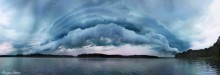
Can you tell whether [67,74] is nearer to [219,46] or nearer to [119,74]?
[119,74]

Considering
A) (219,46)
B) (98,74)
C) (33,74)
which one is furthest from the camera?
(219,46)

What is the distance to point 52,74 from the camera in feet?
226

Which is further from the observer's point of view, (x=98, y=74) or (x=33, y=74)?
(x=98, y=74)

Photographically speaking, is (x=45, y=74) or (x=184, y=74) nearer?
(x=45, y=74)

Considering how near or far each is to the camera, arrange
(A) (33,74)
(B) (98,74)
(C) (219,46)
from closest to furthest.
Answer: (A) (33,74)
(B) (98,74)
(C) (219,46)

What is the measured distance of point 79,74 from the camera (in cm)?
7244

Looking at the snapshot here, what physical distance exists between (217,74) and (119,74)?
23.3m

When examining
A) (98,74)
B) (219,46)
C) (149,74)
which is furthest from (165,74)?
(219,46)

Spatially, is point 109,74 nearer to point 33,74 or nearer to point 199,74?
point 33,74

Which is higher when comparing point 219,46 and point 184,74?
point 219,46

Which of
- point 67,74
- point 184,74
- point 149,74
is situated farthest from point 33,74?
point 184,74

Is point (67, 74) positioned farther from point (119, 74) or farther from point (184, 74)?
point (184, 74)

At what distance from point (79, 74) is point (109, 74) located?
702 centimetres

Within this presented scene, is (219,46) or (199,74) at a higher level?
(219,46)
